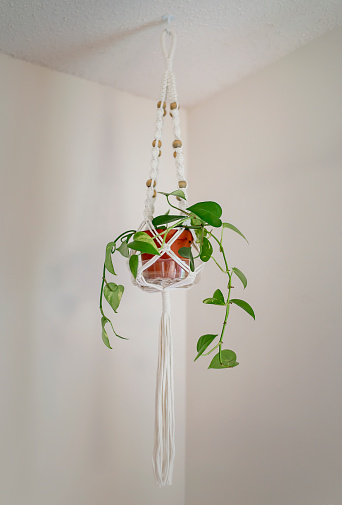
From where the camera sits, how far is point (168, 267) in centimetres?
102

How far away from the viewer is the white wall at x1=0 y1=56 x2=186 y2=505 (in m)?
1.33

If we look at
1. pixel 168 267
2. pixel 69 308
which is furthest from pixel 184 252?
pixel 69 308

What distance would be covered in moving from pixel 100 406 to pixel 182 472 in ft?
1.41

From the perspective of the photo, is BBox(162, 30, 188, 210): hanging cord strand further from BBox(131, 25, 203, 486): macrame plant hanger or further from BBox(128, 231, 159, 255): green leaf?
BBox(128, 231, 159, 255): green leaf

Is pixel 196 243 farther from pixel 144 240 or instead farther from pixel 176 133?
pixel 176 133

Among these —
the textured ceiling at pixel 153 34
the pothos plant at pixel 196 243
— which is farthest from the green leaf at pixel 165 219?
the textured ceiling at pixel 153 34

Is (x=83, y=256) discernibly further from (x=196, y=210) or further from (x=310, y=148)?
(x=310, y=148)

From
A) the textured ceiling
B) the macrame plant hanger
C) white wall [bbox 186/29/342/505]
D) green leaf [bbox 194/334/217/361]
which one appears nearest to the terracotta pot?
the macrame plant hanger

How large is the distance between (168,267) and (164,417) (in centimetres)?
37

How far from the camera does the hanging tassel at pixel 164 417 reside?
1066 millimetres

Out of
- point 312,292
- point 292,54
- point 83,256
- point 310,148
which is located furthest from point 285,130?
point 83,256

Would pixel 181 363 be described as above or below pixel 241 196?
below

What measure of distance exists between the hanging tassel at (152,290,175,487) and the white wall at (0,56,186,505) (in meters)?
0.42

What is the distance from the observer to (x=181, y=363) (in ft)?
5.47
